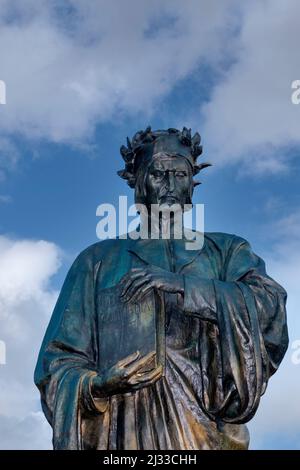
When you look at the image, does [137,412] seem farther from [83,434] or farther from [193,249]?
[193,249]

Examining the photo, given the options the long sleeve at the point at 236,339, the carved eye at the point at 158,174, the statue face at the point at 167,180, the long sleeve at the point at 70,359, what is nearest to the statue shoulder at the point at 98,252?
the long sleeve at the point at 70,359

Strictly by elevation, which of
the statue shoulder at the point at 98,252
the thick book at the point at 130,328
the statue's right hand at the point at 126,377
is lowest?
the statue's right hand at the point at 126,377

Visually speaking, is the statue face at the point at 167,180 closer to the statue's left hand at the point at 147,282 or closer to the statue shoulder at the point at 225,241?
the statue shoulder at the point at 225,241

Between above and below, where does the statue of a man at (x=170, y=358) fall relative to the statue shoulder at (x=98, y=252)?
below

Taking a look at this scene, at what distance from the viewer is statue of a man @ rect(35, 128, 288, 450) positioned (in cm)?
1228

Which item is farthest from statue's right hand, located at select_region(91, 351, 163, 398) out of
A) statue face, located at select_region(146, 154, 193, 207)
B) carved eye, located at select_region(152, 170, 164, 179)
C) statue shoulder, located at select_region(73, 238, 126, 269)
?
carved eye, located at select_region(152, 170, 164, 179)

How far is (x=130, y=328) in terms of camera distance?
503 inches

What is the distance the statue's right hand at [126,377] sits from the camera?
12.0 m

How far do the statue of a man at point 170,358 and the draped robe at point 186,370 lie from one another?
11 millimetres

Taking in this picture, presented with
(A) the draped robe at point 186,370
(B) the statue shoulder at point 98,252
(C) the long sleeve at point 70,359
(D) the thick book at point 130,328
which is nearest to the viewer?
(C) the long sleeve at point 70,359

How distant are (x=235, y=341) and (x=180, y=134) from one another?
3.20 meters

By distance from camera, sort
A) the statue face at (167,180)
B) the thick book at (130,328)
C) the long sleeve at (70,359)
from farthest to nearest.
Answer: the statue face at (167,180)
the thick book at (130,328)
the long sleeve at (70,359)

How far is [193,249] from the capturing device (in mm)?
13898
